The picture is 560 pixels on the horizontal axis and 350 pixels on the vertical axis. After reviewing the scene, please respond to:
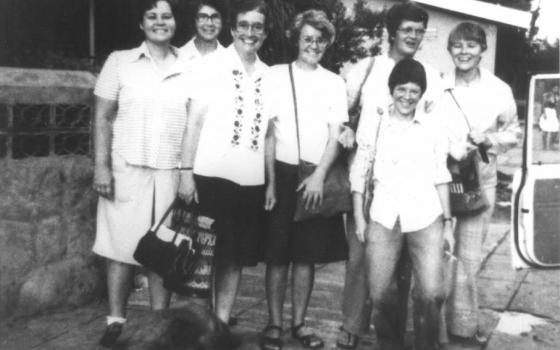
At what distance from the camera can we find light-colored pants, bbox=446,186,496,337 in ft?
13.6

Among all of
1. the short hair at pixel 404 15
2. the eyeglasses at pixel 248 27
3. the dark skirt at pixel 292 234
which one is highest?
the short hair at pixel 404 15

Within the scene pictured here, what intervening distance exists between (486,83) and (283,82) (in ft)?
3.81

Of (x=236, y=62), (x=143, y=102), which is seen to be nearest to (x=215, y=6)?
(x=236, y=62)

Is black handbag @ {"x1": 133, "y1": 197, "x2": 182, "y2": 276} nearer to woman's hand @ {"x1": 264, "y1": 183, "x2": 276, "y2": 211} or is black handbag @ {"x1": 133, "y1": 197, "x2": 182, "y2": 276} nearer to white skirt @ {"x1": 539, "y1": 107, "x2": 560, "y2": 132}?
woman's hand @ {"x1": 264, "y1": 183, "x2": 276, "y2": 211}

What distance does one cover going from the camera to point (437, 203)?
3611mm

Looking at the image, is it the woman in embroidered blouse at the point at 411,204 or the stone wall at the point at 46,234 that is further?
the stone wall at the point at 46,234

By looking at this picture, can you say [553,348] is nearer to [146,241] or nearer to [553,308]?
[553,308]

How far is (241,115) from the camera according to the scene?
370 cm

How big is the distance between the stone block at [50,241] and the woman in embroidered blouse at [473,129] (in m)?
2.45

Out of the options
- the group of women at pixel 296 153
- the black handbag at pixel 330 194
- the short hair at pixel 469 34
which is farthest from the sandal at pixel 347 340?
the short hair at pixel 469 34

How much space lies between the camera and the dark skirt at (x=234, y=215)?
3746 mm

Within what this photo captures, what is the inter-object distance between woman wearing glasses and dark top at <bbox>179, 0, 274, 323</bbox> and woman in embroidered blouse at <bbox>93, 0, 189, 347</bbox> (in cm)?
19

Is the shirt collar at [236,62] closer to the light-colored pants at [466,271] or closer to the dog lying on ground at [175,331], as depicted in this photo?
the dog lying on ground at [175,331]

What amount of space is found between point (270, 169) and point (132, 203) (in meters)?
0.77
